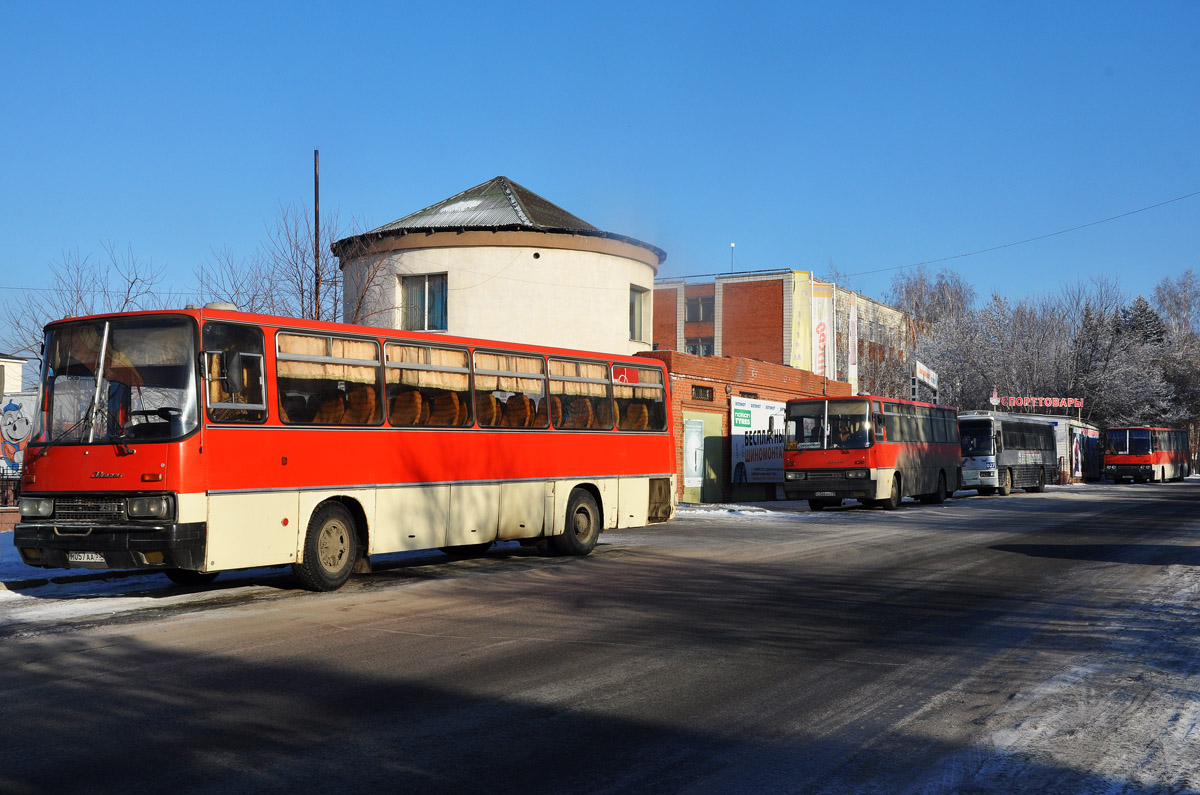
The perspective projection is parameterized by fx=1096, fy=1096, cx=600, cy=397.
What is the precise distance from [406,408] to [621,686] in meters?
7.44

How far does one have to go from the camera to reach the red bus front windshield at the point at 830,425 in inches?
1202

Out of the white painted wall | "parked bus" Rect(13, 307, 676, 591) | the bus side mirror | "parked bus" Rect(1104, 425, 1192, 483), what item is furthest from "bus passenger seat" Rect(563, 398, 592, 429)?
"parked bus" Rect(1104, 425, 1192, 483)

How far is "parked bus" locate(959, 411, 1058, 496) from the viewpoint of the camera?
4212 centimetres

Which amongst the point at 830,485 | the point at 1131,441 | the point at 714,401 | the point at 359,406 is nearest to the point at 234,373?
the point at 359,406

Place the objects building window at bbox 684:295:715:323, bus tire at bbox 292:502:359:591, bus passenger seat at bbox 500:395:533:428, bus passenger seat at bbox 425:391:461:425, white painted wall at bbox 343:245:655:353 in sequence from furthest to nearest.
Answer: building window at bbox 684:295:715:323 → white painted wall at bbox 343:245:655:353 → bus passenger seat at bbox 500:395:533:428 → bus passenger seat at bbox 425:391:461:425 → bus tire at bbox 292:502:359:591

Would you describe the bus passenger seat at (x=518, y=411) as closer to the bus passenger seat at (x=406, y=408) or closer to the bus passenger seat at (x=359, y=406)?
the bus passenger seat at (x=406, y=408)

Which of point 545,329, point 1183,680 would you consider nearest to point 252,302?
point 545,329

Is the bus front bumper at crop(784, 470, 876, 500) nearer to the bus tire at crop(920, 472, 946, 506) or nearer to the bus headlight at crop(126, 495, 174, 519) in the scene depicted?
the bus tire at crop(920, 472, 946, 506)

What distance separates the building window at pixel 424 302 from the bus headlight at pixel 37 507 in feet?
71.0

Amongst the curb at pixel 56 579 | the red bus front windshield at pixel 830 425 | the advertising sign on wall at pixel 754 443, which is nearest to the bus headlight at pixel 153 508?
the curb at pixel 56 579

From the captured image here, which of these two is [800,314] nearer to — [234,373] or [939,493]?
[939,493]

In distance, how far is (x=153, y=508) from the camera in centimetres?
1101

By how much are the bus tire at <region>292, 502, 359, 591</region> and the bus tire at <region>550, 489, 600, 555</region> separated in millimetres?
4348

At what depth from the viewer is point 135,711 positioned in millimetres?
6742
